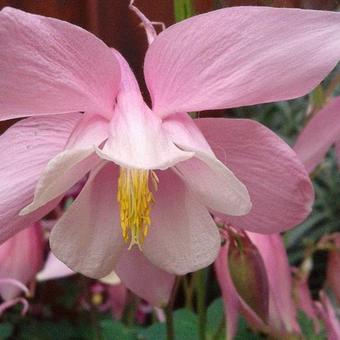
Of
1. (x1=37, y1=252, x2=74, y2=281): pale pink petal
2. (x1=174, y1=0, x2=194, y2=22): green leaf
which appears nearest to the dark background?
(x1=174, y1=0, x2=194, y2=22): green leaf

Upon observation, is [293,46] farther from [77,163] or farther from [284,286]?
[284,286]

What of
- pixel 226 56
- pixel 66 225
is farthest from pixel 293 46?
pixel 66 225

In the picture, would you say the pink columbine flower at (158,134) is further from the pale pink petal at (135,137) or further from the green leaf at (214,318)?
the green leaf at (214,318)

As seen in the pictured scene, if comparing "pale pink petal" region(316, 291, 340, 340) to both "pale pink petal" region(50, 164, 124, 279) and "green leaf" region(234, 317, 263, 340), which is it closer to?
"green leaf" region(234, 317, 263, 340)

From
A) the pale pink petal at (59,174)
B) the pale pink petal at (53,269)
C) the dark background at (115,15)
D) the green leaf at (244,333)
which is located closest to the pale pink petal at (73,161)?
the pale pink petal at (59,174)

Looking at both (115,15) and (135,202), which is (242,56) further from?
(115,15)

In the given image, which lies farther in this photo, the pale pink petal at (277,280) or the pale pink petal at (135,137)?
the pale pink petal at (277,280)

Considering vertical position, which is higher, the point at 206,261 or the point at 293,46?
the point at 293,46
